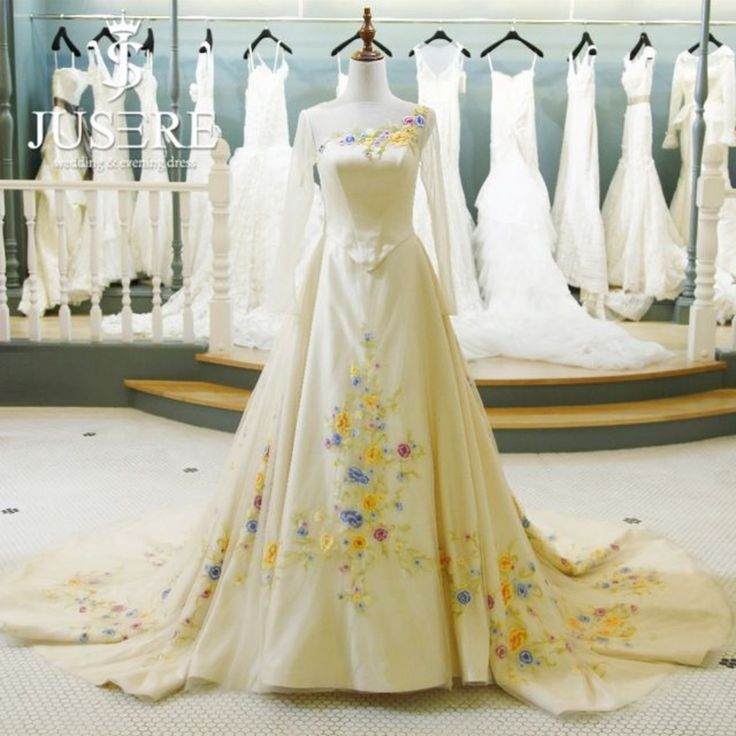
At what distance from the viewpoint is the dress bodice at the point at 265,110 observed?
6.38 meters

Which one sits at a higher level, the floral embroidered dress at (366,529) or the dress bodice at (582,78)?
the dress bodice at (582,78)

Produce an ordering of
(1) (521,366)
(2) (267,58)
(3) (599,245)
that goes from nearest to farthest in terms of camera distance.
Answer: (1) (521,366) < (3) (599,245) < (2) (267,58)

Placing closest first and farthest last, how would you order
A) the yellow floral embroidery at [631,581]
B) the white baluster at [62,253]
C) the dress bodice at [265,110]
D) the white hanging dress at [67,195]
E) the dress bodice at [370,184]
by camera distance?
1. the dress bodice at [370,184]
2. the yellow floral embroidery at [631,581]
3. the white baluster at [62,253]
4. the white hanging dress at [67,195]
5. the dress bodice at [265,110]

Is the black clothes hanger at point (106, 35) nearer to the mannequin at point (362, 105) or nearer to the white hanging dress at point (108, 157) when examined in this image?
the white hanging dress at point (108, 157)

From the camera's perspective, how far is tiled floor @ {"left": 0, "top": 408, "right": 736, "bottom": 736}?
2.23m

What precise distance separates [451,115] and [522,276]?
1115mm

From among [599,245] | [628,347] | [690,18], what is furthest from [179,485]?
[690,18]

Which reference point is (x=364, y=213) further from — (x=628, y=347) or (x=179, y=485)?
(x=628, y=347)

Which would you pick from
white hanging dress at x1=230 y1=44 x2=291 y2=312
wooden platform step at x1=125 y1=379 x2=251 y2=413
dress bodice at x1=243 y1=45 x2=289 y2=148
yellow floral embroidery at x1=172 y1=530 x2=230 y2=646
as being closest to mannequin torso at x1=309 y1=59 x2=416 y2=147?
yellow floral embroidery at x1=172 y1=530 x2=230 y2=646

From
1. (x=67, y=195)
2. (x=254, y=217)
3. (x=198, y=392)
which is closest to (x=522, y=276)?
(x=254, y=217)

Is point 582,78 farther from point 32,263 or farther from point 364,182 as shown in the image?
point 364,182

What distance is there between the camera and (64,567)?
9.96 ft

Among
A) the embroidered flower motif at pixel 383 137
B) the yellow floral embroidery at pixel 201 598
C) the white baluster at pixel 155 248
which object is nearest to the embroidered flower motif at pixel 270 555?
the yellow floral embroidery at pixel 201 598

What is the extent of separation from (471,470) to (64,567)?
126 cm
